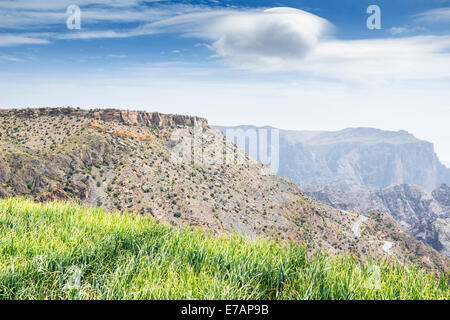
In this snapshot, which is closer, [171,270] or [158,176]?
[171,270]

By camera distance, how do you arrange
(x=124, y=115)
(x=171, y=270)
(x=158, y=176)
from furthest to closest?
(x=124, y=115)
(x=158, y=176)
(x=171, y=270)

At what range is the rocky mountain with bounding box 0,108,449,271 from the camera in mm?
57375

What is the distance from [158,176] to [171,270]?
6809cm

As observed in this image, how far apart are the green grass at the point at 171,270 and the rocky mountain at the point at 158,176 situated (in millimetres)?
37875

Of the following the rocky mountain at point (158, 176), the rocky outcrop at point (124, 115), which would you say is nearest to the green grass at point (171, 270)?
the rocky mountain at point (158, 176)

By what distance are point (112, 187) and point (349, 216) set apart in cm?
9719

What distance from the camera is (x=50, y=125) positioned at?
3157 inches

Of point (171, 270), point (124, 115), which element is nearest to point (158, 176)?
point (124, 115)

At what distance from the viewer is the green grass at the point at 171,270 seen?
4426 millimetres

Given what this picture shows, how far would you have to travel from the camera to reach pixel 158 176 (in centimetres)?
7138

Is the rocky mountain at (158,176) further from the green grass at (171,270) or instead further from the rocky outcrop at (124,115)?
the green grass at (171,270)

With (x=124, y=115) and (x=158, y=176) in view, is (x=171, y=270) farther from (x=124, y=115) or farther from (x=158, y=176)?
(x=124, y=115)
